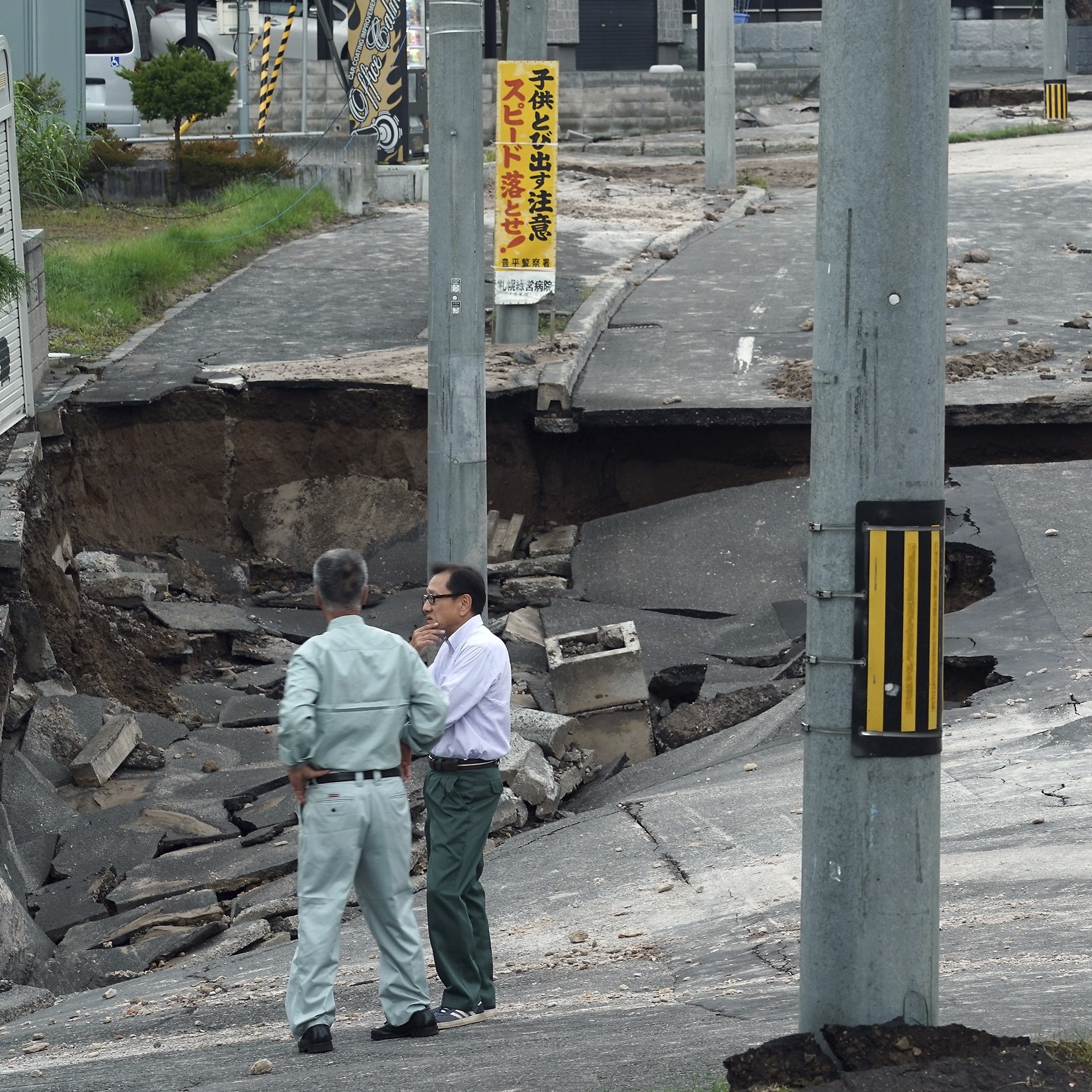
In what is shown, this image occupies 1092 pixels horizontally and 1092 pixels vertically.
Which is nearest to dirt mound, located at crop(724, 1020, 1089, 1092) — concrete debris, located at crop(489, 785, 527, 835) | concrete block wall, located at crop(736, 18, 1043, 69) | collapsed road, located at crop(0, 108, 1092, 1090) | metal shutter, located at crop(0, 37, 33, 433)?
collapsed road, located at crop(0, 108, 1092, 1090)

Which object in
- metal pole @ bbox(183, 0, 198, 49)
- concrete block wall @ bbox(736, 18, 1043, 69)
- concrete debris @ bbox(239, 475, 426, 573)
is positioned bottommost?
concrete debris @ bbox(239, 475, 426, 573)

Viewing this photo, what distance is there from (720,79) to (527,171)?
12.3 metres

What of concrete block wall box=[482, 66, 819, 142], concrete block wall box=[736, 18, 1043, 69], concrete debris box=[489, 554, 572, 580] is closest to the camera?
concrete debris box=[489, 554, 572, 580]

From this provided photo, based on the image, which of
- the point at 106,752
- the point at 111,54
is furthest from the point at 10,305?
the point at 111,54

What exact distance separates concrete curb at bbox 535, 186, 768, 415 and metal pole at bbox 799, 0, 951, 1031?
30.1ft

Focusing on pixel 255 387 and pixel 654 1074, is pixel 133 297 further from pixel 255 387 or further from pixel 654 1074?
pixel 654 1074

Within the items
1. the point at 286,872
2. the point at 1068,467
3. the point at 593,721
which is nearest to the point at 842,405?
the point at 286,872

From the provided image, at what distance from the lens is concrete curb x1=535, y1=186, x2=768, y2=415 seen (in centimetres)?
1316

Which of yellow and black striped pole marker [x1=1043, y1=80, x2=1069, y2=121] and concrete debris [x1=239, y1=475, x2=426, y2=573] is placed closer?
→ concrete debris [x1=239, y1=475, x2=426, y2=573]

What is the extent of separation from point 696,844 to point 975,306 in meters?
10.5

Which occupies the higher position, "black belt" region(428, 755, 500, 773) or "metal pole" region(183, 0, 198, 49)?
"metal pole" region(183, 0, 198, 49)

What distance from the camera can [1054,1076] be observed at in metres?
3.80

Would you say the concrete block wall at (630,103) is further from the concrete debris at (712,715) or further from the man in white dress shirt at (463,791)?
the man in white dress shirt at (463,791)

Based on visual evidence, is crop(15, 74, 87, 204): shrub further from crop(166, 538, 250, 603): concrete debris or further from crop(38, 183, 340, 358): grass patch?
crop(166, 538, 250, 603): concrete debris
